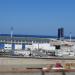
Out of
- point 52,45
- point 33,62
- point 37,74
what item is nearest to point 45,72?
point 37,74

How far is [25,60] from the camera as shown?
173 ft

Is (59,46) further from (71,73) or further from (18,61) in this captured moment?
(71,73)

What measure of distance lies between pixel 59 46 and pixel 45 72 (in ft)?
280

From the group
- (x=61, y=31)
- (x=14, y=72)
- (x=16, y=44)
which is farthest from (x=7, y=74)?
(x=61, y=31)

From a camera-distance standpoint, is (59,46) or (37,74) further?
(59,46)

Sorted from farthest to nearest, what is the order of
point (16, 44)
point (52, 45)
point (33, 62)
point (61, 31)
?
→ point (61, 31), point (16, 44), point (52, 45), point (33, 62)

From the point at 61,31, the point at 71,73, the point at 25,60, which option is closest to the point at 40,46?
the point at 61,31

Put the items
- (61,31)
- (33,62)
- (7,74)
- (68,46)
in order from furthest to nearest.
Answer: (61,31), (68,46), (33,62), (7,74)

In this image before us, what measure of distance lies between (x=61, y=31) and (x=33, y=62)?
114 metres

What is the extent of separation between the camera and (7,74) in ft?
61.0

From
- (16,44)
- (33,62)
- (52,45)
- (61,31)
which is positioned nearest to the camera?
(33,62)

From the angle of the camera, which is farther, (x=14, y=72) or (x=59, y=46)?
(x=59, y=46)

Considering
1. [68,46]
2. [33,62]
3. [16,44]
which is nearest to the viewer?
[33,62]

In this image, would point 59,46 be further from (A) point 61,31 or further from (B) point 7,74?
(B) point 7,74
